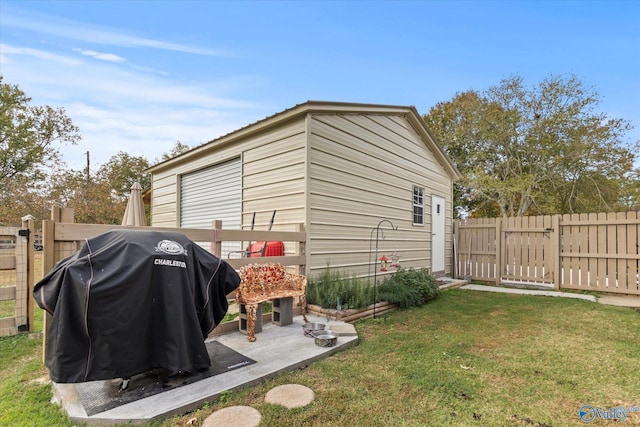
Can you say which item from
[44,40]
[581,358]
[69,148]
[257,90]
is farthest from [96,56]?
[69,148]

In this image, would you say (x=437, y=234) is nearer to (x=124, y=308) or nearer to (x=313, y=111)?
(x=313, y=111)

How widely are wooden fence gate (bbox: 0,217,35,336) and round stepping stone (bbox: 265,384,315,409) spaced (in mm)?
3684

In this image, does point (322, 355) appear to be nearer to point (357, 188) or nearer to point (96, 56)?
point (357, 188)

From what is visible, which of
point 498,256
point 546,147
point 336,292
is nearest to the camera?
point 336,292

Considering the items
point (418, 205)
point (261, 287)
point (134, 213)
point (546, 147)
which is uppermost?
point (546, 147)

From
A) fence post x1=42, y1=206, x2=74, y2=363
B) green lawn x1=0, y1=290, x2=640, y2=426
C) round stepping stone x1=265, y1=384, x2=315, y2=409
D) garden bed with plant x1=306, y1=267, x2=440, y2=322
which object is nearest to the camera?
green lawn x1=0, y1=290, x2=640, y2=426

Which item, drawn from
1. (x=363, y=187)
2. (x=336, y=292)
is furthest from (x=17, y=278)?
(x=363, y=187)

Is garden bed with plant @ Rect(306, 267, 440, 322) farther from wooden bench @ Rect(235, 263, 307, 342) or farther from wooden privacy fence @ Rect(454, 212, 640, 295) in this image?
wooden privacy fence @ Rect(454, 212, 640, 295)

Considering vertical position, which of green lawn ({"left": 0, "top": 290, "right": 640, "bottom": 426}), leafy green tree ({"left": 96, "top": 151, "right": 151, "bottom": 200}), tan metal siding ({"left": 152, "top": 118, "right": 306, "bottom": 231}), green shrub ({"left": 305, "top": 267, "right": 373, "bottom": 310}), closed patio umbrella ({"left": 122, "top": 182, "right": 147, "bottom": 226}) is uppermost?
leafy green tree ({"left": 96, "top": 151, "right": 151, "bottom": 200})

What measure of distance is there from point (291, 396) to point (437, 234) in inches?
295

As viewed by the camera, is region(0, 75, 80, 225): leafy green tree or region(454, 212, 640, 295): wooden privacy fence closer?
region(454, 212, 640, 295): wooden privacy fence

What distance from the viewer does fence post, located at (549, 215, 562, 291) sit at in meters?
7.44

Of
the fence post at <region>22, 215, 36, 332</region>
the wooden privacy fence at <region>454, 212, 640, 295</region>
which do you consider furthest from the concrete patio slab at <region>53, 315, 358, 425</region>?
the wooden privacy fence at <region>454, 212, 640, 295</region>

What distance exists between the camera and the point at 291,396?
2465mm
